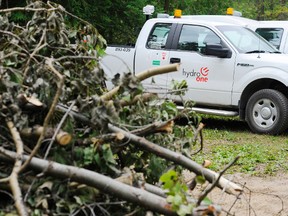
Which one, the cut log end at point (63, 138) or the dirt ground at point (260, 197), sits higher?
the cut log end at point (63, 138)

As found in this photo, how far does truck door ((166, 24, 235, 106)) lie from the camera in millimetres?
10859

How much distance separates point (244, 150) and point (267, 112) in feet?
A: 5.89

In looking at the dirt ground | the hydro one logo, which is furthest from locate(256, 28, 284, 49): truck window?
the dirt ground

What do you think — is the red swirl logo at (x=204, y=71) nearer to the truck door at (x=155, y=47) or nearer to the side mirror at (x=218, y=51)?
the side mirror at (x=218, y=51)

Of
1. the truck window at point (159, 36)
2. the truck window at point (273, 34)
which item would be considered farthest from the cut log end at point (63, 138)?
the truck window at point (273, 34)

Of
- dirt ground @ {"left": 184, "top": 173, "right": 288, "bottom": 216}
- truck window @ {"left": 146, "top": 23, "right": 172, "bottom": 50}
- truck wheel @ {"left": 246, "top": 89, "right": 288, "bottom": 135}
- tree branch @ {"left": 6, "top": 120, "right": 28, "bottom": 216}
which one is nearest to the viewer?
tree branch @ {"left": 6, "top": 120, "right": 28, "bottom": 216}

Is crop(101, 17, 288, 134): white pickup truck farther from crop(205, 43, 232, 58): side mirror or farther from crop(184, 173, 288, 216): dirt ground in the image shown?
crop(184, 173, 288, 216): dirt ground

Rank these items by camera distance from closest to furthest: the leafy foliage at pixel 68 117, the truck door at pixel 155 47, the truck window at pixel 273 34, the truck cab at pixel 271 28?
the leafy foliage at pixel 68 117 < the truck door at pixel 155 47 < the truck cab at pixel 271 28 < the truck window at pixel 273 34

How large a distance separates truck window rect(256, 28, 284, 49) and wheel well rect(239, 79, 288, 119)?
84.3 inches

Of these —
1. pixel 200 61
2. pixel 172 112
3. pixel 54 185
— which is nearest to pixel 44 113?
pixel 54 185

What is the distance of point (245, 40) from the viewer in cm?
1120

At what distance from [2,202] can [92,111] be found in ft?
2.07

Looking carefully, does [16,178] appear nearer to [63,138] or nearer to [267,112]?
[63,138]

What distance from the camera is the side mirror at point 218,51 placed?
420 inches
